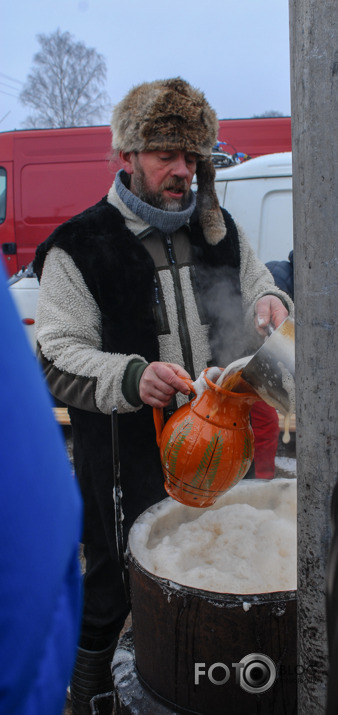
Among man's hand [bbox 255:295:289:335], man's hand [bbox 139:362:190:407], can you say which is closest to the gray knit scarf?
man's hand [bbox 255:295:289:335]

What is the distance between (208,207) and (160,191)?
0.82ft

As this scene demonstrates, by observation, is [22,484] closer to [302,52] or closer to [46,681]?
[46,681]

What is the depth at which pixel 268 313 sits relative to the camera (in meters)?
1.96

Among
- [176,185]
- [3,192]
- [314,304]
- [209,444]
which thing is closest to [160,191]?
[176,185]

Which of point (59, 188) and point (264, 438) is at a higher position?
point (59, 188)

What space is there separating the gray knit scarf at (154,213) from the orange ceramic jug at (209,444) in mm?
805

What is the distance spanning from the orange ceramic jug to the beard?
862 mm

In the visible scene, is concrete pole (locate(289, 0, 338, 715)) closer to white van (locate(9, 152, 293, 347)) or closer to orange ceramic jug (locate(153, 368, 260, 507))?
orange ceramic jug (locate(153, 368, 260, 507))

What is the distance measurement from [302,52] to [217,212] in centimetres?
152

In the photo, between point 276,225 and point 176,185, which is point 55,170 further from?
point 176,185

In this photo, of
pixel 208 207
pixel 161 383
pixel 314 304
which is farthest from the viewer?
pixel 208 207

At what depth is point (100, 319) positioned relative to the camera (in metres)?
2.02

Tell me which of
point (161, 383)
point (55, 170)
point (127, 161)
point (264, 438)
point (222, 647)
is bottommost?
point (264, 438)

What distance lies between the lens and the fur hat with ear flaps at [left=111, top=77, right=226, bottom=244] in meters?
1.98
